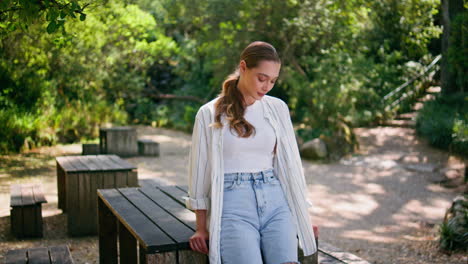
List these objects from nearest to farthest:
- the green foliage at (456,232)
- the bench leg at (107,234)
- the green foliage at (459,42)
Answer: the bench leg at (107,234) → the green foliage at (456,232) → the green foliage at (459,42)

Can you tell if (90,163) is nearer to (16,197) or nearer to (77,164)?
(77,164)

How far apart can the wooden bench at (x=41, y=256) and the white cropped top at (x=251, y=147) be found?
4.74ft

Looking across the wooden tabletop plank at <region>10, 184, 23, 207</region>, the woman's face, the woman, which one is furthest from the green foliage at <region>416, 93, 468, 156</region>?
the woman's face

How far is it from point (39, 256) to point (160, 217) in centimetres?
101

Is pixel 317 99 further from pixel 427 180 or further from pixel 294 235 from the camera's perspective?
pixel 294 235

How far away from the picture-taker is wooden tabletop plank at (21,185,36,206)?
5.52 metres

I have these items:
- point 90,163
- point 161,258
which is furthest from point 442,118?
point 161,258

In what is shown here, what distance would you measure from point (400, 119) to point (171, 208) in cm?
1183

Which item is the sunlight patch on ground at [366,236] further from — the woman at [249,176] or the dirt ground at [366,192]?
the woman at [249,176]

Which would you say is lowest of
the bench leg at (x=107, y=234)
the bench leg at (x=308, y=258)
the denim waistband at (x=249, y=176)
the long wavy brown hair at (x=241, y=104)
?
the bench leg at (x=107, y=234)

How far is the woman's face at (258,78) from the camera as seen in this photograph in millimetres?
2676

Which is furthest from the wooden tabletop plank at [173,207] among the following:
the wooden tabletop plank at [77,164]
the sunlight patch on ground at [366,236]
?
the sunlight patch on ground at [366,236]

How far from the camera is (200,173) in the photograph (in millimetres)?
2621

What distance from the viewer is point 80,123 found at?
13938 millimetres
